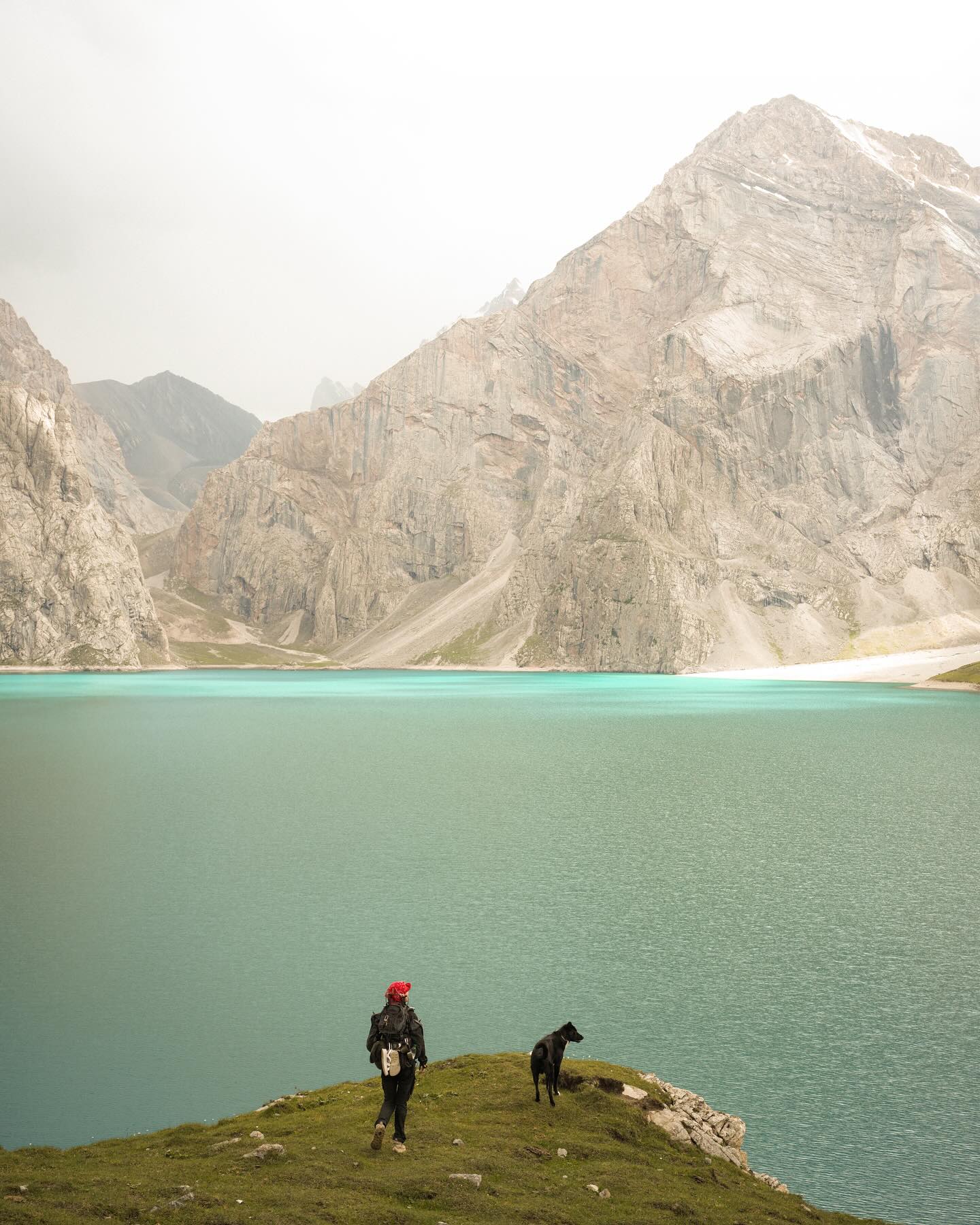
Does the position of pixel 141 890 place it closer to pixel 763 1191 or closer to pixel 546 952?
pixel 546 952

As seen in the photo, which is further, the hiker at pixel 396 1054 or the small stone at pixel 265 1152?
the hiker at pixel 396 1054

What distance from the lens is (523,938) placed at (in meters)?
30.0

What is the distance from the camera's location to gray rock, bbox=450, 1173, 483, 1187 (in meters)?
14.3

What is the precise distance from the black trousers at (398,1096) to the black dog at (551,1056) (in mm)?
2491

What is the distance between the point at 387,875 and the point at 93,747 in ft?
171

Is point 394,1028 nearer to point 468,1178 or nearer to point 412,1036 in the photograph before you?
point 412,1036

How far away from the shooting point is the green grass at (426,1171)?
13141 mm

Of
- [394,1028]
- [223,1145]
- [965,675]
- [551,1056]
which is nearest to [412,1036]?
[394,1028]

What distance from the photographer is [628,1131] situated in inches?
663

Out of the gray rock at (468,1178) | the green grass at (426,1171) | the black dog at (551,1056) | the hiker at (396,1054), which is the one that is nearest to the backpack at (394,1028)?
the hiker at (396,1054)

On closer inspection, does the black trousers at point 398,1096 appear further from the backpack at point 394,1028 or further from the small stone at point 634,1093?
the small stone at point 634,1093

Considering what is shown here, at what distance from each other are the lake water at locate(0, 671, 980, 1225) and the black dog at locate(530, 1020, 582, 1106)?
13.2ft

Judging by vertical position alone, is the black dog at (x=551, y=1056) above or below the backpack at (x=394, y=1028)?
below

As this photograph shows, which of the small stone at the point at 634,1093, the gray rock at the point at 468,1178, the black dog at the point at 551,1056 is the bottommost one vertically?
the small stone at the point at 634,1093
